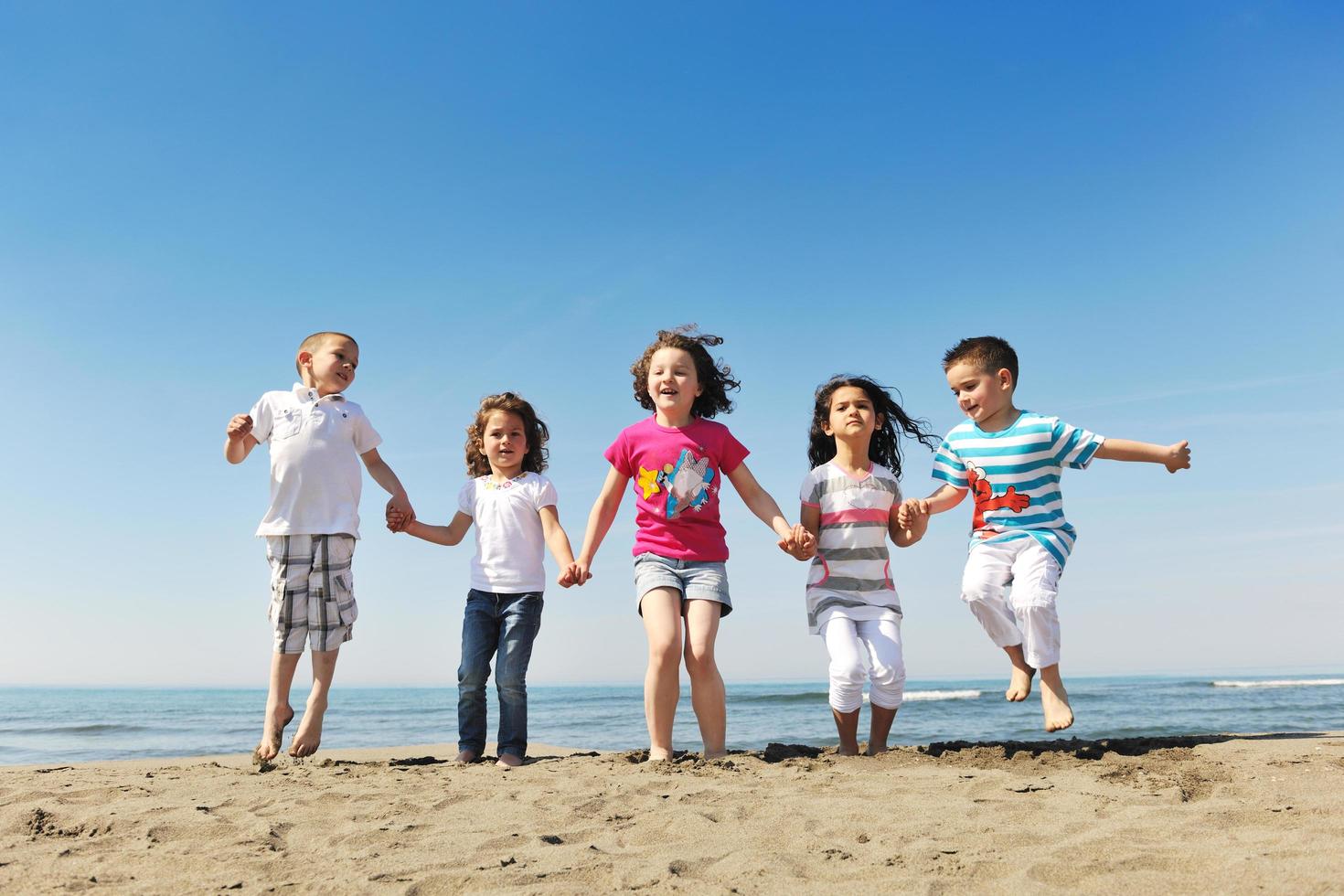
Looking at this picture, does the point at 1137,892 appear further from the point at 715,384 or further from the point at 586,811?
the point at 715,384

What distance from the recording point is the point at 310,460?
5.05 metres

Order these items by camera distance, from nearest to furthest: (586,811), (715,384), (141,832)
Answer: (141,832), (586,811), (715,384)

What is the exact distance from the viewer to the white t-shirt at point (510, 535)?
5.28m

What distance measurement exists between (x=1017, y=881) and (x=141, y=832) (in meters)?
2.81

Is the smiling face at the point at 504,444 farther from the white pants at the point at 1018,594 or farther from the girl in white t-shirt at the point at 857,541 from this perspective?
the white pants at the point at 1018,594

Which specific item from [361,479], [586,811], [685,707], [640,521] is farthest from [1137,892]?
[685,707]

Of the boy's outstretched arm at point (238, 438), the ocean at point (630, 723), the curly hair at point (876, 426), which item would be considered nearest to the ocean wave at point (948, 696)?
the ocean at point (630, 723)

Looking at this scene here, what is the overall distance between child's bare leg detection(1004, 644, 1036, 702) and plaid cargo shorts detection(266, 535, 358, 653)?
372 cm

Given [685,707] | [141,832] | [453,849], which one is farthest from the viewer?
[685,707]

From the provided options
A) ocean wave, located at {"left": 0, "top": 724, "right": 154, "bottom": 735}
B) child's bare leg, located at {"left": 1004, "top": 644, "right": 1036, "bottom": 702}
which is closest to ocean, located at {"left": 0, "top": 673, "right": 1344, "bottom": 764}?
ocean wave, located at {"left": 0, "top": 724, "right": 154, "bottom": 735}

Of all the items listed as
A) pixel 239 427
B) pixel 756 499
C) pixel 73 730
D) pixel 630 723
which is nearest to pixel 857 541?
pixel 756 499

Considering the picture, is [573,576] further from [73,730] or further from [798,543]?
[73,730]

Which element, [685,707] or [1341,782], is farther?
[685,707]

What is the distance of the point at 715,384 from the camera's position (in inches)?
221
